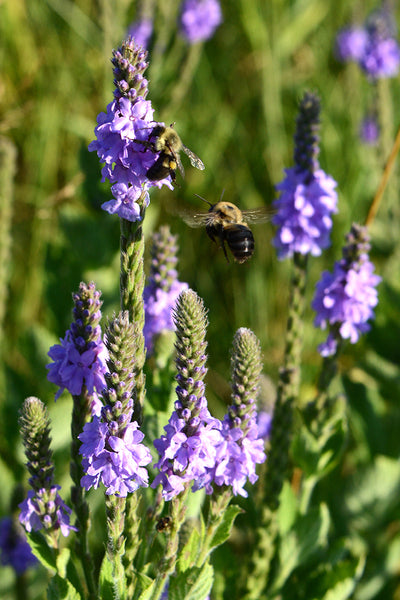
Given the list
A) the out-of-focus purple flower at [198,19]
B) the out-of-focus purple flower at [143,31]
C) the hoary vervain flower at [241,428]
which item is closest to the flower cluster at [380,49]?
the out-of-focus purple flower at [198,19]

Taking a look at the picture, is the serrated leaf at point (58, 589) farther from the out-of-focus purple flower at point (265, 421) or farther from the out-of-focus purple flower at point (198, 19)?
the out-of-focus purple flower at point (198, 19)

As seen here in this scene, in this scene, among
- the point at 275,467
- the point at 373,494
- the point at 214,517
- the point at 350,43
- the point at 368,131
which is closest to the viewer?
the point at 214,517

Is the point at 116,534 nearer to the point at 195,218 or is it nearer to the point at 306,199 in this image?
the point at 195,218

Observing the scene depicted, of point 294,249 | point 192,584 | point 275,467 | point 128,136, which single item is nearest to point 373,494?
point 275,467

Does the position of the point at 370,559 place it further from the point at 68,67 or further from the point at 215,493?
the point at 68,67

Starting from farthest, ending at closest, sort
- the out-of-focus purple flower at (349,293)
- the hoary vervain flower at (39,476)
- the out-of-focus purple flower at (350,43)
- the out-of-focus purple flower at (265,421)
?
the out-of-focus purple flower at (350,43)
the out-of-focus purple flower at (265,421)
the out-of-focus purple flower at (349,293)
the hoary vervain flower at (39,476)

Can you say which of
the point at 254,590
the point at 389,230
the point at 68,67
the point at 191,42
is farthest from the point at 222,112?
the point at 254,590

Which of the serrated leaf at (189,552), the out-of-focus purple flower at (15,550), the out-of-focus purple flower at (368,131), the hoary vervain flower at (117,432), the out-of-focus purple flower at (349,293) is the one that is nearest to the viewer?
the hoary vervain flower at (117,432)
